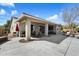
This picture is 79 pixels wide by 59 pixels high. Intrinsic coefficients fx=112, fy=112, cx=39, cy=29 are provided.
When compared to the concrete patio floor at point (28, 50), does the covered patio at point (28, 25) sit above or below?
above

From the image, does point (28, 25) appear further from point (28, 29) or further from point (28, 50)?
point (28, 50)

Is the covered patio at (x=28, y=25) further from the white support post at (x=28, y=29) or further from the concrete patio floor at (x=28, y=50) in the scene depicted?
the concrete patio floor at (x=28, y=50)

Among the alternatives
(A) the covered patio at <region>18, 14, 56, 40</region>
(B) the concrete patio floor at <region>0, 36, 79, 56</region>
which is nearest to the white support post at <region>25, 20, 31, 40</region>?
(A) the covered patio at <region>18, 14, 56, 40</region>

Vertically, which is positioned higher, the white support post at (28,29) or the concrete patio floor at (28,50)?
the white support post at (28,29)

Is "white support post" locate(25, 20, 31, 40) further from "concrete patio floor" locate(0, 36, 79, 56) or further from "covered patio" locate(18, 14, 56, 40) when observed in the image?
"concrete patio floor" locate(0, 36, 79, 56)

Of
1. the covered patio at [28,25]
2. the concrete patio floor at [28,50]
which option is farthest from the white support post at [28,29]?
the concrete patio floor at [28,50]

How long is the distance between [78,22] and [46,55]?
298 cm

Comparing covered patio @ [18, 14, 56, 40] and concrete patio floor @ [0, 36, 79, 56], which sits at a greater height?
covered patio @ [18, 14, 56, 40]

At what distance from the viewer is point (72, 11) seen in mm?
6371

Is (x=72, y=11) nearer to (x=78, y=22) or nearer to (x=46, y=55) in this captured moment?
(x=78, y=22)

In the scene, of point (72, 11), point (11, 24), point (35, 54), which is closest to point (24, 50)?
point (35, 54)

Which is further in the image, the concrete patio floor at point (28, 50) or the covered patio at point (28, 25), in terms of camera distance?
the covered patio at point (28, 25)

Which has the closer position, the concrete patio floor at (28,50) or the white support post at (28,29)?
the concrete patio floor at (28,50)

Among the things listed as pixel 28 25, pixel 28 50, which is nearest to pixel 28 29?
pixel 28 25
